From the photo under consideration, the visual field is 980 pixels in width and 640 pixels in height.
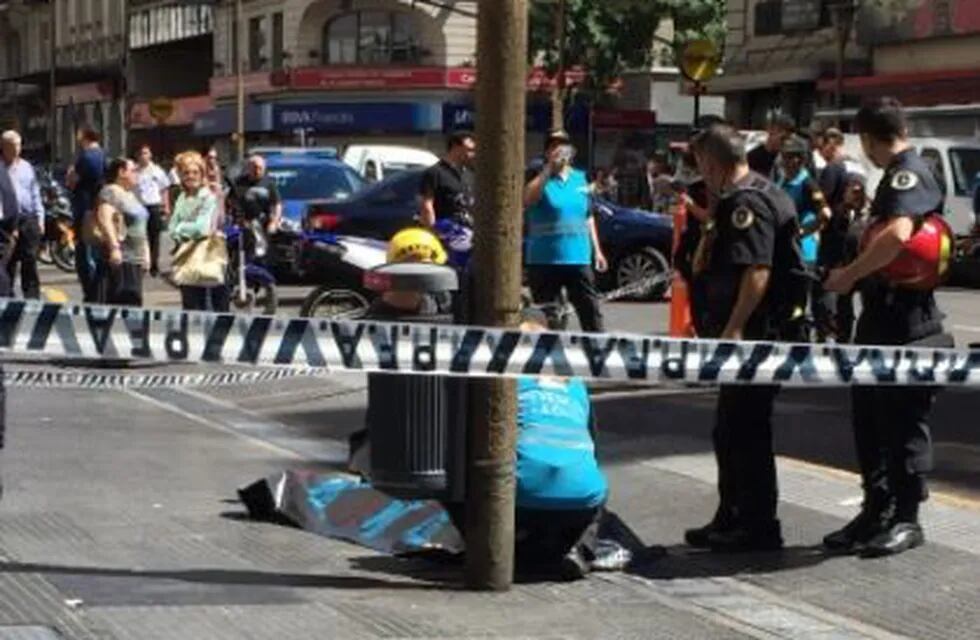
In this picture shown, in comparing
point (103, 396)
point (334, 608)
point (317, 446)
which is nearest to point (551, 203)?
point (317, 446)

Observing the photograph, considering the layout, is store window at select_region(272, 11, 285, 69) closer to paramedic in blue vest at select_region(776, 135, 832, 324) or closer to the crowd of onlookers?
the crowd of onlookers

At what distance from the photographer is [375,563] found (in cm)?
748

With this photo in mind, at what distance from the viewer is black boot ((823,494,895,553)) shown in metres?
7.75

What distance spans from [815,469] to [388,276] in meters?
3.29

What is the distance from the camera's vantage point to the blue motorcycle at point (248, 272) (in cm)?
1675

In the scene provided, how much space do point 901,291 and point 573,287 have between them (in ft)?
16.1

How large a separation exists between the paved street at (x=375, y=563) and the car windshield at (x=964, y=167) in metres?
16.5

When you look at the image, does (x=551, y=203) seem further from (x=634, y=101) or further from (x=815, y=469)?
(x=634, y=101)

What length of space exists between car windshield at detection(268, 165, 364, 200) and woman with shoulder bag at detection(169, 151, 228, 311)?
9.35 m

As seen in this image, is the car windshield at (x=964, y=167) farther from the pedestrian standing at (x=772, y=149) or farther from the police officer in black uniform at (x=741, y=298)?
the police officer in black uniform at (x=741, y=298)

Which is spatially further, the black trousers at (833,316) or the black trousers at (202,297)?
the black trousers at (202,297)

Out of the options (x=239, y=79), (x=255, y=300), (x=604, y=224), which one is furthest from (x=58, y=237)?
(x=239, y=79)

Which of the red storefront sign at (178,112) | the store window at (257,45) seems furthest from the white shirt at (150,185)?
the red storefront sign at (178,112)

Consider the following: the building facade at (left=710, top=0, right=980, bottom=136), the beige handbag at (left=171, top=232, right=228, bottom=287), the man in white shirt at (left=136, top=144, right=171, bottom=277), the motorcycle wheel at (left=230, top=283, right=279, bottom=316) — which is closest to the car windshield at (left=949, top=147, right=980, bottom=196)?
the building facade at (left=710, top=0, right=980, bottom=136)
